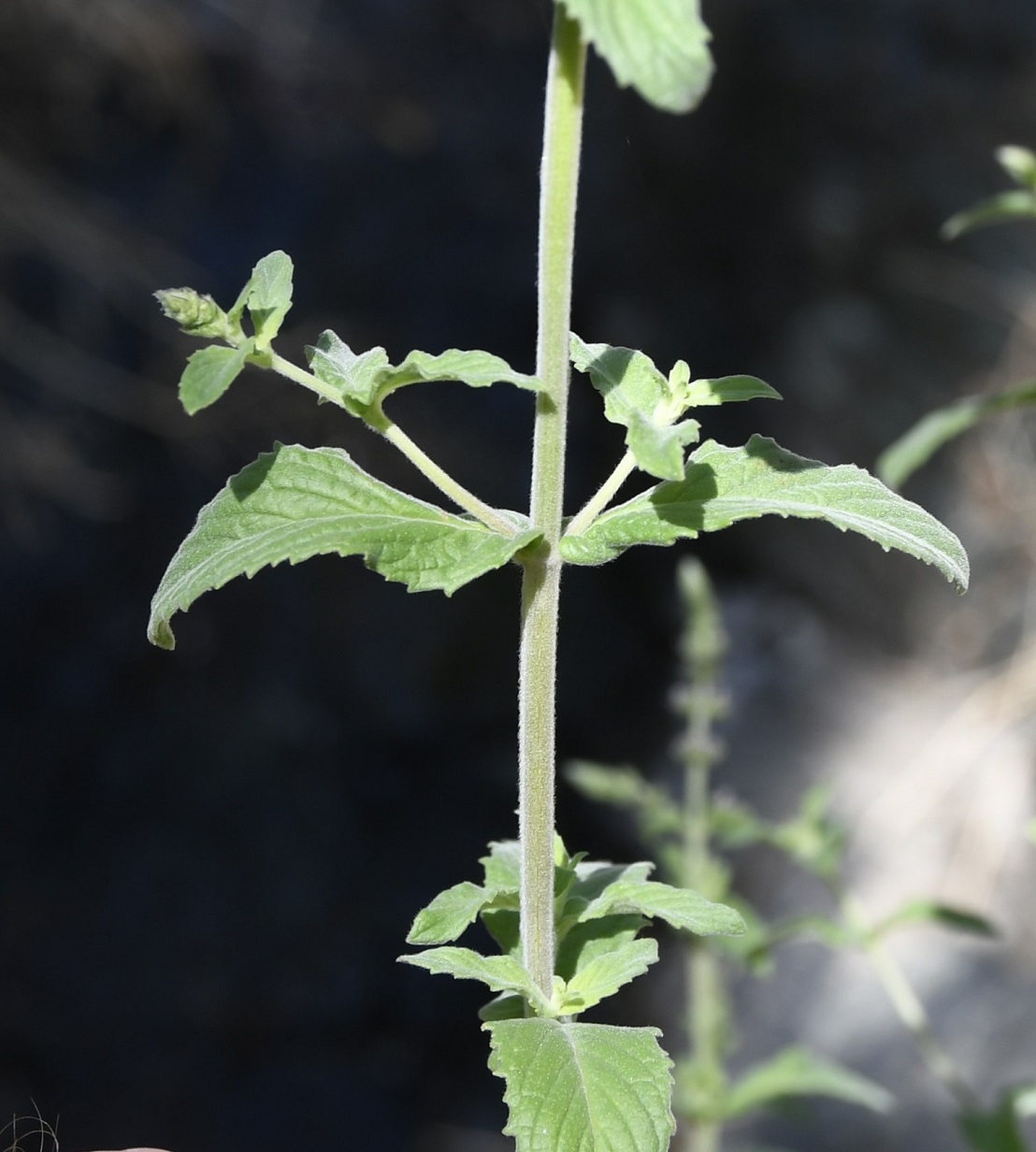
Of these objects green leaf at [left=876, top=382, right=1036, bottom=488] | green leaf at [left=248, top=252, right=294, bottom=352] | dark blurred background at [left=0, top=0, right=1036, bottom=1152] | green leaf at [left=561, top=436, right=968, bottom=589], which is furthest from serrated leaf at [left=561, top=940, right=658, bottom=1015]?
dark blurred background at [left=0, top=0, right=1036, bottom=1152]

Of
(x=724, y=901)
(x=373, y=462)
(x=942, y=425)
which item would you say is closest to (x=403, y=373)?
(x=942, y=425)

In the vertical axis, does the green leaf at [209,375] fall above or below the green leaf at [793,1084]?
above

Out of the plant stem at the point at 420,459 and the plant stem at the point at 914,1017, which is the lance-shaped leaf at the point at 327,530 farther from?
the plant stem at the point at 914,1017

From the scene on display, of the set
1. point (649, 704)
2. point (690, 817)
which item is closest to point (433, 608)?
point (649, 704)

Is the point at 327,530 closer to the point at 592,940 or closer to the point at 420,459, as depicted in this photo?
the point at 420,459

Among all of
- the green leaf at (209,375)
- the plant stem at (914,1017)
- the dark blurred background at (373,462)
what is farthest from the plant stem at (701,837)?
the dark blurred background at (373,462)

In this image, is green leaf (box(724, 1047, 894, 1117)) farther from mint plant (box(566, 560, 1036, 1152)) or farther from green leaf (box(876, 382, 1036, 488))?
green leaf (box(876, 382, 1036, 488))
